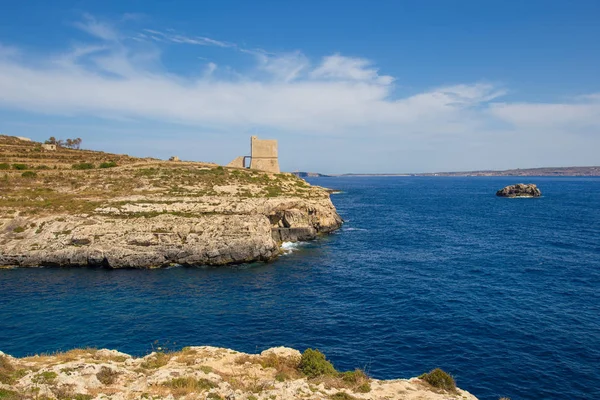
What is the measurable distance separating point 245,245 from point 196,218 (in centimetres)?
979

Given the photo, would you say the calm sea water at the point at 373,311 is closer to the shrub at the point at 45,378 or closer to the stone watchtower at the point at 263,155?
the shrub at the point at 45,378

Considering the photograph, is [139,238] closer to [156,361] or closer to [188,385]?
[156,361]

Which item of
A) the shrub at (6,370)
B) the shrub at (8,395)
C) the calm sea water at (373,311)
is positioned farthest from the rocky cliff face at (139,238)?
the shrub at (8,395)

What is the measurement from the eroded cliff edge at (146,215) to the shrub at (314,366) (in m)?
33.3

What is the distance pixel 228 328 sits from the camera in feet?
106

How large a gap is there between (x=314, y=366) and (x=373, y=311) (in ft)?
56.9

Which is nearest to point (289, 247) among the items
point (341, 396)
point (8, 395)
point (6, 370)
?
point (341, 396)

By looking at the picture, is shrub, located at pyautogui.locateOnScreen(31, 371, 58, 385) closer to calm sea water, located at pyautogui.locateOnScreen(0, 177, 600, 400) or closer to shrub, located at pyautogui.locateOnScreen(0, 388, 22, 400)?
shrub, located at pyautogui.locateOnScreen(0, 388, 22, 400)

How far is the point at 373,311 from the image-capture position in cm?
3616

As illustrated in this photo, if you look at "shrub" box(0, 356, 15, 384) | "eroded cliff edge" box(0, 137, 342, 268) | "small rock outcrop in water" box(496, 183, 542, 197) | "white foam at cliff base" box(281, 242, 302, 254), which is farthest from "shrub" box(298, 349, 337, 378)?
"small rock outcrop in water" box(496, 183, 542, 197)

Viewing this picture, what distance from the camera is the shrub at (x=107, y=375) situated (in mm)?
17664

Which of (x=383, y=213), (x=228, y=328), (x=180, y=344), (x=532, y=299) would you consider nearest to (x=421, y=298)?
(x=532, y=299)

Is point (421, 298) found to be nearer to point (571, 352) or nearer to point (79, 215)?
point (571, 352)

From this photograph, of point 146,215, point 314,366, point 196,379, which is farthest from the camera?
point 146,215
